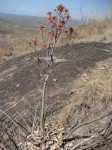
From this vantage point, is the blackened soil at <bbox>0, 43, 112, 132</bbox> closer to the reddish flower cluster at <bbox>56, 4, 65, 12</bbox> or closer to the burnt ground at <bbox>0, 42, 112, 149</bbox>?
the burnt ground at <bbox>0, 42, 112, 149</bbox>

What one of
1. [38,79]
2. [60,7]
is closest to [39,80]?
[38,79]

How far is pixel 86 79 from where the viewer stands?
441 cm

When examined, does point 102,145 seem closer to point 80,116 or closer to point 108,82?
point 80,116

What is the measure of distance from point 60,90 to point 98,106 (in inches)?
27.5

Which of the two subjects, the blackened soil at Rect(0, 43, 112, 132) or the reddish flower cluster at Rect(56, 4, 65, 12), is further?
the blackened soil at Rect(0, 43, 112, 132)

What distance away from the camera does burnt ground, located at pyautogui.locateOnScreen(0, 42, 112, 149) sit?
12.6ft

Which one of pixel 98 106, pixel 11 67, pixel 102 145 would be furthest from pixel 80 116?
pixel 11 67

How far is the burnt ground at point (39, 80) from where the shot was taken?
3842 millimetres

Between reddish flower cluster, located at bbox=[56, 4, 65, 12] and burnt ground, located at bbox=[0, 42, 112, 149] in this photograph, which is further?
burnt ground, located at bbox=[0, 42, 112, 149]

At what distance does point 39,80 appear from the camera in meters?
4.53

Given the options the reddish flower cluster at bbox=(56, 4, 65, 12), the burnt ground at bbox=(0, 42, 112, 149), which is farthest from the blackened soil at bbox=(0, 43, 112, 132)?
the reddish flower cluster at bbox=(56, 4, 65, 12)

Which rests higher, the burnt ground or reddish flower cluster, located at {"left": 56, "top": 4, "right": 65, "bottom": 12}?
reddish flower cluster, located at {"left": 56, "top": 4, "right": 65, "bottom": 12}

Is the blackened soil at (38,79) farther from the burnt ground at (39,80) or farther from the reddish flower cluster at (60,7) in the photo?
the reddish flower cluster at (60,7)

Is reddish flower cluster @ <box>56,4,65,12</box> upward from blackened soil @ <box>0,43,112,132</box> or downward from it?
upward
